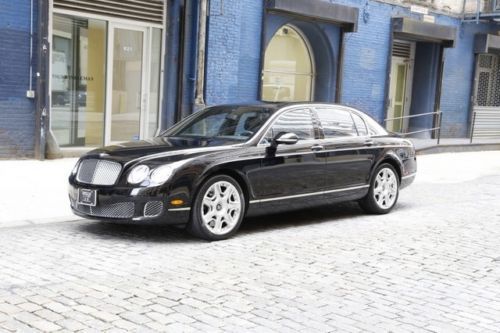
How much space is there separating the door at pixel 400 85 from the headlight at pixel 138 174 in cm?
1533

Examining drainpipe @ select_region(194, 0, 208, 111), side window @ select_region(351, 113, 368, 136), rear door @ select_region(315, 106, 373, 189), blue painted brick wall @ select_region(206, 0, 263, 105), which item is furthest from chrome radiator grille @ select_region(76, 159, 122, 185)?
blue painted brick wall @ select_region(206, 0, 263, 105)

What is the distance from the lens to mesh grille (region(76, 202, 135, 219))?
21.6ft

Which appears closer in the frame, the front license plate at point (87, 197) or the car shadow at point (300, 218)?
the front license plate at point (87, 197)

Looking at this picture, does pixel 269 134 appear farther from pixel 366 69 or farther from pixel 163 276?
pixel 366 69

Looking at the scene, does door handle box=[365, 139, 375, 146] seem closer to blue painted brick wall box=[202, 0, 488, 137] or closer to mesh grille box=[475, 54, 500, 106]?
blue painted brick wall box=[202, 0, 488, 137]

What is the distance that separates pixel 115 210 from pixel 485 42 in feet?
59.7

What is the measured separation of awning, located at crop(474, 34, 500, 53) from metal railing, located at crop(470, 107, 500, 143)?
80.3 inches

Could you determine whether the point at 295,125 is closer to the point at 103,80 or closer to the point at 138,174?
the point at 138,174

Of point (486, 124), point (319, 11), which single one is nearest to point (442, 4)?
point (486, 124)

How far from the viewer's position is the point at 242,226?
7.83 metres

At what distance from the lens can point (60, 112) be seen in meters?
12.9

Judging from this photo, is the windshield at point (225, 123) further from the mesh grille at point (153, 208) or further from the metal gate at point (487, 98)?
the metal gate at point (487, 98)

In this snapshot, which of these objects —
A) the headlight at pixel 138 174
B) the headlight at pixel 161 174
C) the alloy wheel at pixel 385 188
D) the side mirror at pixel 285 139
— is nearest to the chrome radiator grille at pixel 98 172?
the headlight at pixel 138 174

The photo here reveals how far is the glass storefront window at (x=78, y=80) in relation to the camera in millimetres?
12797
